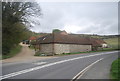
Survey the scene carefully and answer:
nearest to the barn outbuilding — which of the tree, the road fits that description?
the tree

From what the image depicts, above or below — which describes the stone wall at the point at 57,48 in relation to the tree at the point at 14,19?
below

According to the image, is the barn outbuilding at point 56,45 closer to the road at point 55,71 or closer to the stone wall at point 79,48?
the stone wall at point 79,48

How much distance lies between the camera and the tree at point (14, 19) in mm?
32906

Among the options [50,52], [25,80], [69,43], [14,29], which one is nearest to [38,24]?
[14,29]

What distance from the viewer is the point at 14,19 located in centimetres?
3391

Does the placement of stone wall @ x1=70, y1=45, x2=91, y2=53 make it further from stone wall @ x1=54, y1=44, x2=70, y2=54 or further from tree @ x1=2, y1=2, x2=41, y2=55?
tree @ x1=2, y1=2, x2=41, y2=55

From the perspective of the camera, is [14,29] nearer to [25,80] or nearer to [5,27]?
[5,27]

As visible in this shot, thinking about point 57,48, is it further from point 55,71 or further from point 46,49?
point 55,71

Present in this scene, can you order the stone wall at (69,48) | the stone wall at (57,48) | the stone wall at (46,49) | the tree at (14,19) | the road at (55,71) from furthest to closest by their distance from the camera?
1. the stone wall at (69,48)
2. the stone wall at (57,48)
3. the stone wall at (46,49)
4. the tree at (14,19)
5. the road at (55,71)

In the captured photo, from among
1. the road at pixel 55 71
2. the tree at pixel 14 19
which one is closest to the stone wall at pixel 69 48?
the tree at pixel 14 19

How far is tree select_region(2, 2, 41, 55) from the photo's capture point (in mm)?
32906

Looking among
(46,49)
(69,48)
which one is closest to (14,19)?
(46,49)

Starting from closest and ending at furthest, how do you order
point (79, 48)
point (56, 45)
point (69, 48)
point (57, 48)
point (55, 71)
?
point (55, 71), point (57, 48), point (56, 45), point (69, 48), point (79, 48)

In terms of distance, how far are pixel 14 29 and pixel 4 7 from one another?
4.36 m
